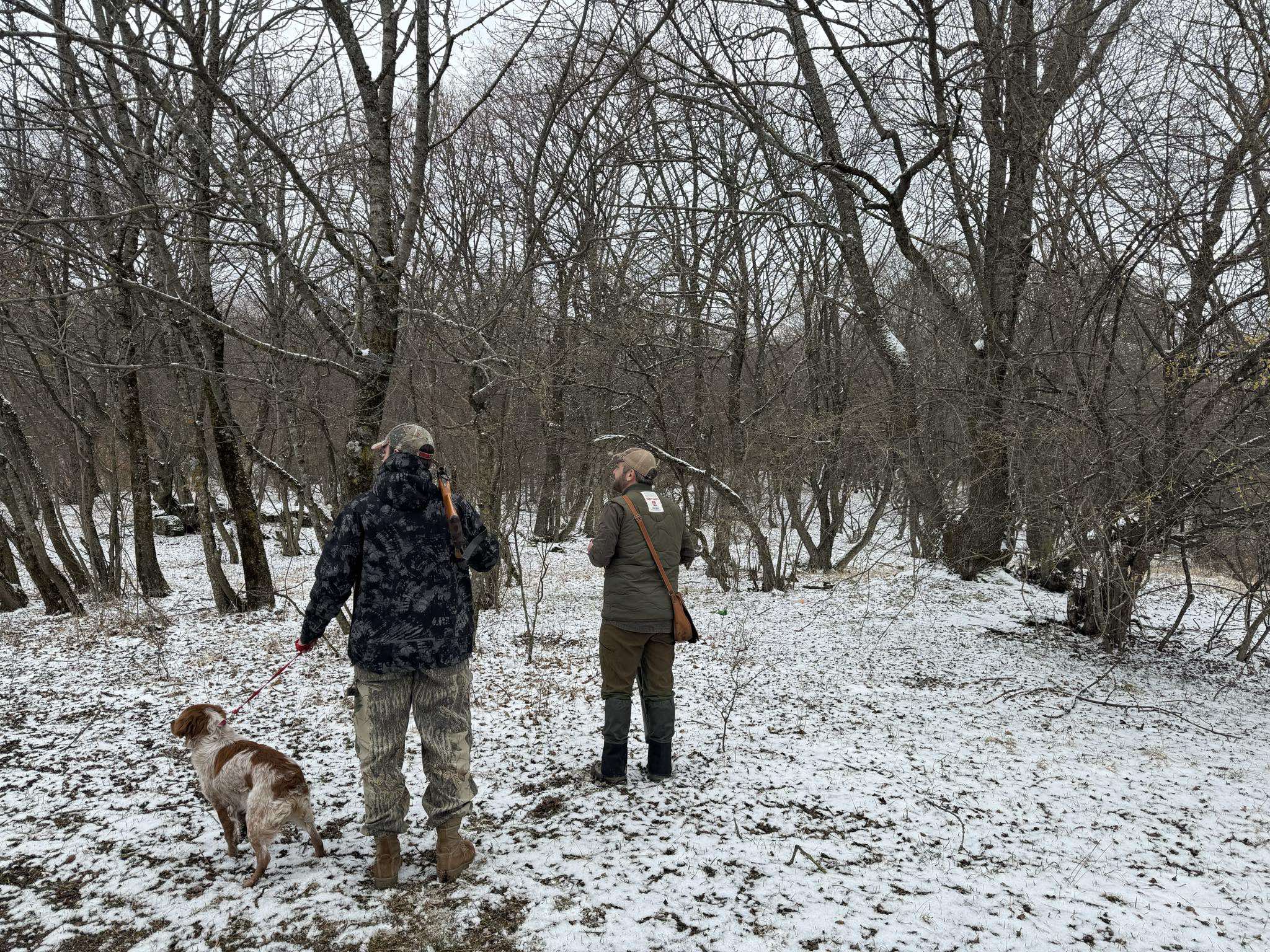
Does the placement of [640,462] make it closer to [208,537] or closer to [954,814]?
[954,814]

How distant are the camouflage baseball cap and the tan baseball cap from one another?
1283 millimetres

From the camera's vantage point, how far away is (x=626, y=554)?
12.8 feet

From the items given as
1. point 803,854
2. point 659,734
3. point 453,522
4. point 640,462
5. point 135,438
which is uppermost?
point 135,438

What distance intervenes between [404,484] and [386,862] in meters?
1.63

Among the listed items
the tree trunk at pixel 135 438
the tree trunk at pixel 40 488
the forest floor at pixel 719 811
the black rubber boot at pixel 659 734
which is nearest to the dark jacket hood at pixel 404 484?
the forest floor at pixel 719 811

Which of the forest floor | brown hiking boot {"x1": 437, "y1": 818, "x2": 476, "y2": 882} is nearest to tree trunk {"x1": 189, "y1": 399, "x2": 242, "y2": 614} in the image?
the forest floor

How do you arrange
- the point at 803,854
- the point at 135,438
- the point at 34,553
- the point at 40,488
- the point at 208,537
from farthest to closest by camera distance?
the point at 40,488 < the point at 34,553 < the point at 135,438 < the point at 208,537 < the point at 803,854

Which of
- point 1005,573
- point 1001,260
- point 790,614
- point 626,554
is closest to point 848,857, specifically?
point 626,554

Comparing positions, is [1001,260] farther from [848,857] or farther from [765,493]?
[848,857]

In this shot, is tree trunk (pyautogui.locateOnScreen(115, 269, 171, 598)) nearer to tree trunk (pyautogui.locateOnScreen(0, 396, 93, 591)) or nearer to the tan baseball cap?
tree trunk (pyautogui.locateOnScreen(0, 396, 93, 591))

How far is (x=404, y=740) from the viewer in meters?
2.95

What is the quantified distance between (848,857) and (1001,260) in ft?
23.0

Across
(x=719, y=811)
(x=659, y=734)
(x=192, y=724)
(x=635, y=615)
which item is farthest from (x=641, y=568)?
(x=192, y=724)

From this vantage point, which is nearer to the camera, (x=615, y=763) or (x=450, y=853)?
(x=450, y=853)
